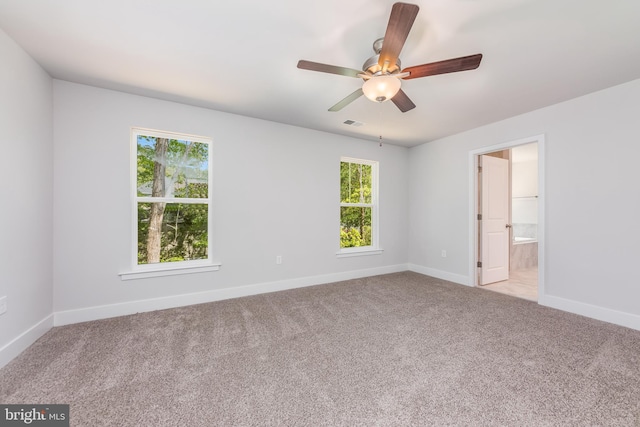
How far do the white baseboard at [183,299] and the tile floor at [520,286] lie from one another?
213 cm

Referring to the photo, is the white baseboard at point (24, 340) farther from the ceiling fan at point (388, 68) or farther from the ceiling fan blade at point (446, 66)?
the ceiling fan blade at point (446, 66)

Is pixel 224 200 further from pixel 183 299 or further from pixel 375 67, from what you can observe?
pixel 375 67

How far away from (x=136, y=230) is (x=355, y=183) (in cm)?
332

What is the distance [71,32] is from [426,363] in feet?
11.8

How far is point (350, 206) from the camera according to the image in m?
4.52

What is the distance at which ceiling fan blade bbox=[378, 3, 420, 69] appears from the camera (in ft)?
4.36

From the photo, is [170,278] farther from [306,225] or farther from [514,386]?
[514,386]

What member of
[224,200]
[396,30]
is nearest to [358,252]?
[224,200]

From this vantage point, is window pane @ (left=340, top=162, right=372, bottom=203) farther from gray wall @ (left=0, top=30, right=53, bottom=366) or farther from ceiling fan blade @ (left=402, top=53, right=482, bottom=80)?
gray wall @ (left=0, top=30, right=53, bottom=366)

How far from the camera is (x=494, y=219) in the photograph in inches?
165

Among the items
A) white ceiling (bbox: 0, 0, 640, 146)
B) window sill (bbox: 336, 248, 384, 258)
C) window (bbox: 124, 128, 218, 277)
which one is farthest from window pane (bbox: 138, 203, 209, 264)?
window sill (bbox: 336, 248, 384, 258)

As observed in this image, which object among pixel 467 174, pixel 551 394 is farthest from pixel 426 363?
pixel 467 174

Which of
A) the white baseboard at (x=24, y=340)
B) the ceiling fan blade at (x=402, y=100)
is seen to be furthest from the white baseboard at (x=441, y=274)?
the white baseboard at (x=24, y=340)

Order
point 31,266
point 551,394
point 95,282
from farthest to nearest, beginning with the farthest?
point 95,282 < point 31,266 < point 551,394
